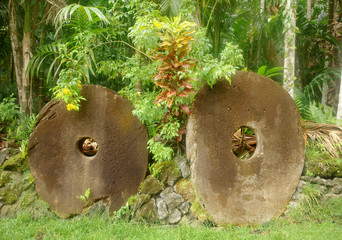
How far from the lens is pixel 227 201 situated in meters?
3.07

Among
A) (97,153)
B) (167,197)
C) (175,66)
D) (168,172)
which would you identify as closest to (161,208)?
(167,197)

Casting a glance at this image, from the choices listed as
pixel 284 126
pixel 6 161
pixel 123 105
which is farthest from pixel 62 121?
pixel 284 126

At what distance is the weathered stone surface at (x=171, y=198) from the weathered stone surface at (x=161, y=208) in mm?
40

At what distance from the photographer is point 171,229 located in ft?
9.37

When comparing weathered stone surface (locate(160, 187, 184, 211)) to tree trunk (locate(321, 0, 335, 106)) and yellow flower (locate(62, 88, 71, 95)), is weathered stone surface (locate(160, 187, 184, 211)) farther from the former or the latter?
tree trunk (locate(321, 0, 335, 106))

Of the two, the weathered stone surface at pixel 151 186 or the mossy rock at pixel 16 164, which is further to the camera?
the mossy rock at pixel 16 164

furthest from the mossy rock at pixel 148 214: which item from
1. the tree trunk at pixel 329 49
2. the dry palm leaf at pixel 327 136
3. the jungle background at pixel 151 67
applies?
the tree trunk at pixel 329 49

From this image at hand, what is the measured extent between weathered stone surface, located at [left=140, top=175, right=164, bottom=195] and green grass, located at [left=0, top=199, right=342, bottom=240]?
0.36 m

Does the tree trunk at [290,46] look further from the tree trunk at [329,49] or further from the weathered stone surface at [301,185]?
the tree trunk at [329,49]

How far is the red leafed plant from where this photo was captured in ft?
9.47

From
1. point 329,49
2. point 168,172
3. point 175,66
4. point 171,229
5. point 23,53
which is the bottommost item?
point 171,229

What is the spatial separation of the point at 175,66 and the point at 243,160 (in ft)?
4.23

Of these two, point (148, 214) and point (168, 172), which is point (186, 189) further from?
point (148, 214)

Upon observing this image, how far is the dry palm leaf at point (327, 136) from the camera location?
3.35m
